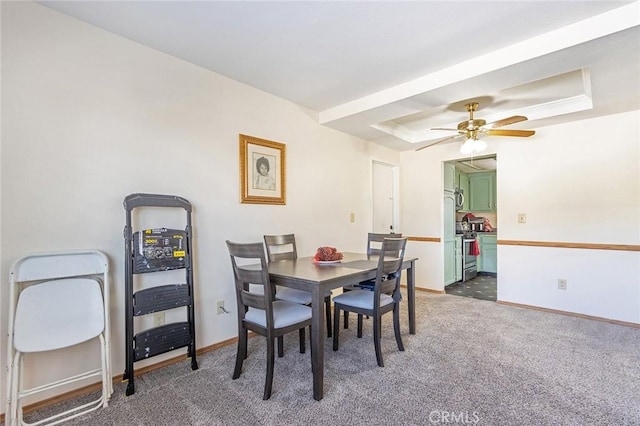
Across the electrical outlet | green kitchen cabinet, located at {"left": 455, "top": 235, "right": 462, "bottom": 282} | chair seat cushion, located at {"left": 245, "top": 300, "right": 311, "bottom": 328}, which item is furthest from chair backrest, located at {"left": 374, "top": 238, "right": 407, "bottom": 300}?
green kitchen cabinet, located at {"left": 455, "top": 235, "right": 462, "bottom": 282}

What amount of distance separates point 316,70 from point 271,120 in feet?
2.40

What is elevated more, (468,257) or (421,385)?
(468,257)

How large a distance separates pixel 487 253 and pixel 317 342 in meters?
5.09

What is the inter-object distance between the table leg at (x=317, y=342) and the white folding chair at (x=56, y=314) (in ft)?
4.13

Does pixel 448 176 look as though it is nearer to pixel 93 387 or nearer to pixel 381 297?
pixel 381 297

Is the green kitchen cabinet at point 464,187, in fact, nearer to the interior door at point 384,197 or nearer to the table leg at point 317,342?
the interior door at point 384,197

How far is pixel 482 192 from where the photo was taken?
604 cm

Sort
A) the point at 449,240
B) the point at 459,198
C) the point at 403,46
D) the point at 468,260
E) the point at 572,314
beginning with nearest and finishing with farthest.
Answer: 1. the point at 403,46
2. the point at 572,314
3. the point at 449,240
4. the point at 468,260
5. the point at 459,198

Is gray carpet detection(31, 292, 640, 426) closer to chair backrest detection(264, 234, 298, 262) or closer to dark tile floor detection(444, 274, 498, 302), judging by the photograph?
chair backrest detection(264, 234, 298, 262)

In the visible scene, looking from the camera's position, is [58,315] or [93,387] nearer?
[58,315]

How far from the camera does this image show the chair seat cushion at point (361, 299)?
7.84 ft

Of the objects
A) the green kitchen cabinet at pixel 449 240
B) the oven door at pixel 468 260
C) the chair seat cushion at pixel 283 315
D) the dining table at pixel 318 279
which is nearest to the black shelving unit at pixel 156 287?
the chair seat cushion at pixel 283 315

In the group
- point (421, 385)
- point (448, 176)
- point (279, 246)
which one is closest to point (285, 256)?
point (279, 246)

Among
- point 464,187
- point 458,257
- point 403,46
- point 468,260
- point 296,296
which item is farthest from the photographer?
point 464,187
